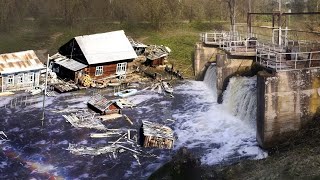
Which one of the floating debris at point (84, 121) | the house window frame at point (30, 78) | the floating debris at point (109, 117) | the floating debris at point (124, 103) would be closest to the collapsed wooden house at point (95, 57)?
the house window frame at point (30, 78)

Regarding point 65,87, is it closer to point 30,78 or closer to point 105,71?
point 30,78

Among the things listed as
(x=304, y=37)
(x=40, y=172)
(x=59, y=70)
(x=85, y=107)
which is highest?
(x=304, y=37)

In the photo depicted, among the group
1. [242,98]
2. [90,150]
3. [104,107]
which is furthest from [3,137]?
[242,98]

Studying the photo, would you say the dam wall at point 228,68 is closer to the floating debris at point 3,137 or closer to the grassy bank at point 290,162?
the grassy bank at point 290,162

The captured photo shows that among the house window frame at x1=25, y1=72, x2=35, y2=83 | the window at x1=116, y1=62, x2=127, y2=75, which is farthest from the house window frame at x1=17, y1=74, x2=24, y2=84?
the window at x1=116, y1=62, x2=127, y2=75

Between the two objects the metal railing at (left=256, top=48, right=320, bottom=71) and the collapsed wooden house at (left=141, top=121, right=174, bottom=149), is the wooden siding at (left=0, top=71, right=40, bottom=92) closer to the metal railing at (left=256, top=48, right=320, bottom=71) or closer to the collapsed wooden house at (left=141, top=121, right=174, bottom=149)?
the collapsed wooden house at (left=141, top=121, right=174, bottom=149)

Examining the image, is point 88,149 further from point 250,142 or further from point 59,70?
point 59,70

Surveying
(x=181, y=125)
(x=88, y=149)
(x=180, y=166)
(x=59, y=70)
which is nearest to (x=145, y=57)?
(x=59, y=70)
